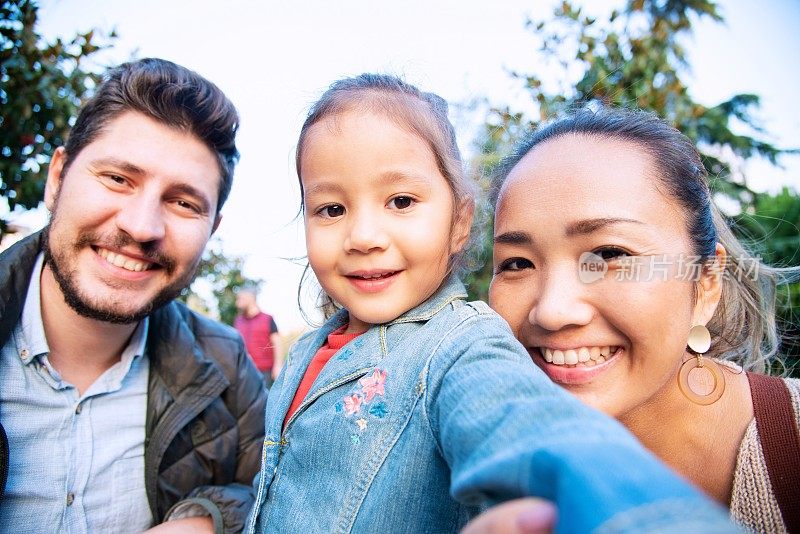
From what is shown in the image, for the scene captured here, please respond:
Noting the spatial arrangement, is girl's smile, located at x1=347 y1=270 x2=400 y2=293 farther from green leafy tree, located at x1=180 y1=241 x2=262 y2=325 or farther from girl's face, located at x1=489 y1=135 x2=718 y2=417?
green leafy tree, located at x1=180 y1=241 x2=262 y2=325

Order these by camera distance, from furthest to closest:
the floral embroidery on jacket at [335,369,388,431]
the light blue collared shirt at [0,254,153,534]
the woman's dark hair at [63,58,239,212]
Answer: the woman's dark hair at [63,58,239,212]
the light blue collared shirt at [0,254,153,534]
the floral embroidery on jacket at [335,369,388,431]

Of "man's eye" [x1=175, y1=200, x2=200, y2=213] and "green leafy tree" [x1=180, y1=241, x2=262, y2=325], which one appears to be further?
"green leafy tree" [x1=180, y1=241, x2=262, y2=325]

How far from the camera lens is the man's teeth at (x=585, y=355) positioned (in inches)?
63.5

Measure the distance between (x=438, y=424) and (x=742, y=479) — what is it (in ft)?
3.73

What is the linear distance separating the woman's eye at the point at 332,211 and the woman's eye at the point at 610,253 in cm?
85

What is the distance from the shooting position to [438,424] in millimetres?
1154

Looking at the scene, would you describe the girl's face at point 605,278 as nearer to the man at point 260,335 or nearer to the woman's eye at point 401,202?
the woman's eye at point 401,202

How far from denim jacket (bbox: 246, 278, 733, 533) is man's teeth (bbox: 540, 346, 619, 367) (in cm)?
38

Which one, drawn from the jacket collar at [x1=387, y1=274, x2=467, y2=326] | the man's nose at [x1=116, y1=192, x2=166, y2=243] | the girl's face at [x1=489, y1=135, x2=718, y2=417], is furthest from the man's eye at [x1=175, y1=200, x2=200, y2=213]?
the girl's face at [x1=489, y1=135, x2=718, y2=417]

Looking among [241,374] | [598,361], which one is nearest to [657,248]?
[598,361]

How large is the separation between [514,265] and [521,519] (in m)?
1.28

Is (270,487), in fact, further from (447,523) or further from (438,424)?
(438,424)

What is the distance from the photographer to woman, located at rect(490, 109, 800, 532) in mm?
1554

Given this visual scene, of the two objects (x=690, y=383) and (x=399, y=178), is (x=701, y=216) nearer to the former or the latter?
(x=690, y=383)
